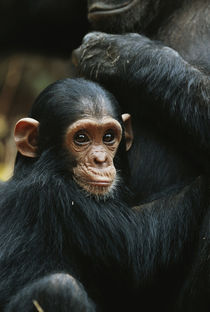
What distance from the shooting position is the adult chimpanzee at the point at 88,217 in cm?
438

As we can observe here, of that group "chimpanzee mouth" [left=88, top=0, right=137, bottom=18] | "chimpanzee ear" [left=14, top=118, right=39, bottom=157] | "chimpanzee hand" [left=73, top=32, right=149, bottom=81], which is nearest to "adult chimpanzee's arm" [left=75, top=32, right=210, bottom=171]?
"chimpanzee hand" [left=73, top=32, right=149, bottom=81]

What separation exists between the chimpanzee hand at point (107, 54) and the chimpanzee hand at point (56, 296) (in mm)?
1390

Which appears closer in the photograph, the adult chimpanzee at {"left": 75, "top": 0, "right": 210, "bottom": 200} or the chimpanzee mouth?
the adult chimpanzee at {"left": 75, "top": 0, "right": 210, "bottom": 200}

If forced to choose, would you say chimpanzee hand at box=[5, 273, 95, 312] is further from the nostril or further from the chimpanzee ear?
the chimpanzee ear

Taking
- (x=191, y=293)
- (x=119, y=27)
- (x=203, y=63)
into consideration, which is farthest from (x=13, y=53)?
(x=191, y=293)

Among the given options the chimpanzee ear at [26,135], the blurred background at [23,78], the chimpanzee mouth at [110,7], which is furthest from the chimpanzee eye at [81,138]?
the blurred background at [23,78]

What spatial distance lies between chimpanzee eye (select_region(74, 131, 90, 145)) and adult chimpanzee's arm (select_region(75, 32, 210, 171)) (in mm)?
482

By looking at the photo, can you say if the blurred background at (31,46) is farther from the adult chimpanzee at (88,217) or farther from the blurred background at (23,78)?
the adult chimpanzee at (88,217)

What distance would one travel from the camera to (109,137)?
182 inches

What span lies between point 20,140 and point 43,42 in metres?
5.90

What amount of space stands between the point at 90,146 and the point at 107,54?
718 mm

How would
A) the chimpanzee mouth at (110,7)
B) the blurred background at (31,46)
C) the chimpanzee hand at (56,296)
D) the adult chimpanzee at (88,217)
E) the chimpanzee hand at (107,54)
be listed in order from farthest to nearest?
the blurred background at (31,46) → the chimpanzee mouth at (110,7) → the chimpanzee hand at (107,54) → the adult chimpanzee at (88,217) → the chimpanzee hand at (56,296)

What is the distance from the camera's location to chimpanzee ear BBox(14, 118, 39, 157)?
15.5 feet

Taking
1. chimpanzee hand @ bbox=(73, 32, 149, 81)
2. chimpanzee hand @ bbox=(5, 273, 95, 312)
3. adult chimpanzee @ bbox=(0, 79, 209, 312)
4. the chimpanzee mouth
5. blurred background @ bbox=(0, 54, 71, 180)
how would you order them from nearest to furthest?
chimpanzee hand @ bbox=(5, 273, 95, 312)
adult chimpanzee @ bbox=(0, 79, 209, 312)
chimpanzee hand @ bbox=(73, 32, 149, 81)
the chimpanzee mouth
blurred background @ bbox=(0, 54, 71, 180)
